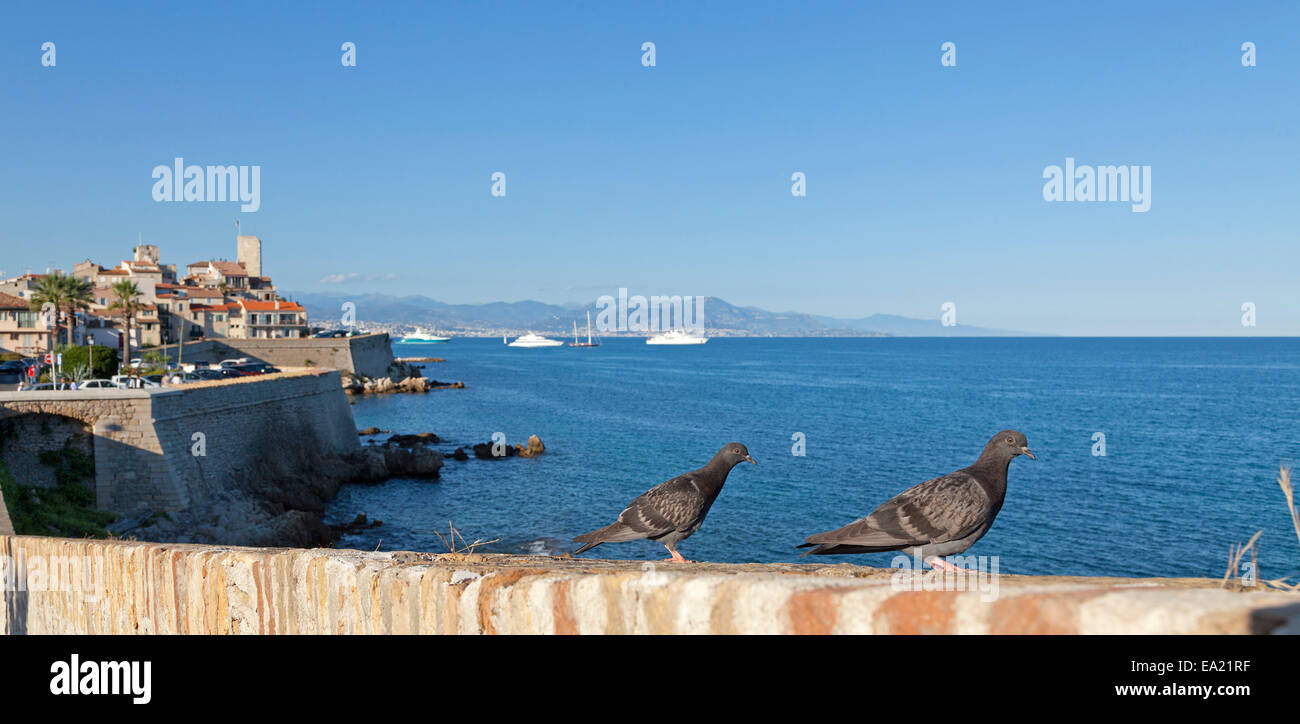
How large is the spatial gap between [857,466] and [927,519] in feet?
147

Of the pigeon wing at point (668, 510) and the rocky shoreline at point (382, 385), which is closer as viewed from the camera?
the pigeon wing at point (668, 510)

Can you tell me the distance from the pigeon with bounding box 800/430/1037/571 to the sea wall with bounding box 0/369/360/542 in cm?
2923

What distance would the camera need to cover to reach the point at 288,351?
88.8m

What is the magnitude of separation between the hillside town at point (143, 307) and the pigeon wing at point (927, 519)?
214 ft

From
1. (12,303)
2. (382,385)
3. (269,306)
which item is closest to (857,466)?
(382,385)

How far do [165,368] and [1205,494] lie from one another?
6384 cm

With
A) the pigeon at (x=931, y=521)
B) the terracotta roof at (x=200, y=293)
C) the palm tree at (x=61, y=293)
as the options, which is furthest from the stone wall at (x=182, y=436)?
the terracotta roof at (x=200, y=293)

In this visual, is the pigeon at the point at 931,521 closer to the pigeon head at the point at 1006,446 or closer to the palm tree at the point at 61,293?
the pigeon head at the point at 1006,446

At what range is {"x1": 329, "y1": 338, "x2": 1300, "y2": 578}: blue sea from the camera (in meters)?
32.7

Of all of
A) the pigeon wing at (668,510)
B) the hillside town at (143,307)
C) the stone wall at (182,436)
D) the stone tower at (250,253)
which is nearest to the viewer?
the pigeon wing at (668,510)

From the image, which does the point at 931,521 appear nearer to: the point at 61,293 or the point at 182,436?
the point at 182,436

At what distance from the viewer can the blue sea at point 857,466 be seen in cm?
3266

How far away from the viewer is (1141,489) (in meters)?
42.8
